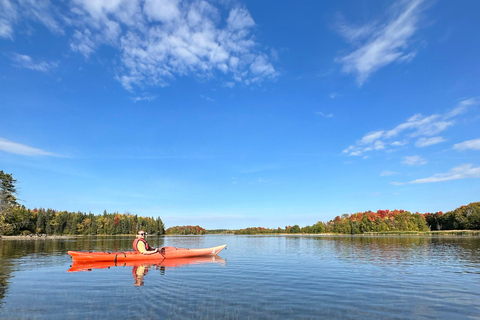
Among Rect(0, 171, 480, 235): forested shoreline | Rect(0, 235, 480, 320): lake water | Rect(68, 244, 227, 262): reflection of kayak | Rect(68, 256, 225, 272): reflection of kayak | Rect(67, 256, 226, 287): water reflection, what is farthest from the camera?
Rect(0, 171, 480, 235): forested shoreline

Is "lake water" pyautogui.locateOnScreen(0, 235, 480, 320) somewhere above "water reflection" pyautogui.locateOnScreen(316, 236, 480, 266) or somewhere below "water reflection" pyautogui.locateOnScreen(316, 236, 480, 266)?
above

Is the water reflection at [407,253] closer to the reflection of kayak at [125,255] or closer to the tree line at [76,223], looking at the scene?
the reflection of kayak at [125,255]

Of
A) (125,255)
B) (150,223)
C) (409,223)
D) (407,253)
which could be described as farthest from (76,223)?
(409,223)

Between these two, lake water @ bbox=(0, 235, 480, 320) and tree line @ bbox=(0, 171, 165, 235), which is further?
tree line @ bbox=(0, 171, 165, 235)

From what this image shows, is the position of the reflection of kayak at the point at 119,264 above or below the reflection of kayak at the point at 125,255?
below

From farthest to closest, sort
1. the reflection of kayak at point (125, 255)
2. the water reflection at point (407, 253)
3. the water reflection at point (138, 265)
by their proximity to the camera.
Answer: the water reflection at point (407, 253)
the reflection of kayak at point (125, 255)
the water reflection at point (138, 265)

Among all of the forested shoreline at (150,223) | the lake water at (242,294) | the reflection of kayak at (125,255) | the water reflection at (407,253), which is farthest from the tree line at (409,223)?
the reflection of kayak at (125,255)

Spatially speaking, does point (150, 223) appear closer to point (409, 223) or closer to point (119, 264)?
point (409, 223)

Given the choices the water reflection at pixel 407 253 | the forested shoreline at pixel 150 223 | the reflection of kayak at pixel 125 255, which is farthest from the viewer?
the forested shoreline at pixel 150 223

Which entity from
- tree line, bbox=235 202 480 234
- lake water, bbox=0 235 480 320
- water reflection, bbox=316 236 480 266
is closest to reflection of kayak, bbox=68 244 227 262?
lake water, bbox=0 235 480 320

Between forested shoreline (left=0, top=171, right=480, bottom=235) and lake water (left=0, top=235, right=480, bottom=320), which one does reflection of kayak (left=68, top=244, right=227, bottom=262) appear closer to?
lake water (left=0, top=235, right=480, bottom=320)

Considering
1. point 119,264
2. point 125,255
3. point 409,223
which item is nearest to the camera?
point 119,264

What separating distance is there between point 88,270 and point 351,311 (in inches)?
892

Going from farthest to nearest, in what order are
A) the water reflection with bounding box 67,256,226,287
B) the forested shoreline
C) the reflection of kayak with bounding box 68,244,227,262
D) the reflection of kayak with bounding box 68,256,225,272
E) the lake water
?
the forested shoreline → the reflection of kayak with bounding box 68,244,227,262 → the reflection of kayak with bounding box 68,256,225,272 → the water reflection with bounding box 67,256,226,287 → the lake water
